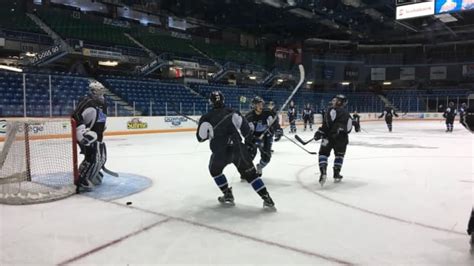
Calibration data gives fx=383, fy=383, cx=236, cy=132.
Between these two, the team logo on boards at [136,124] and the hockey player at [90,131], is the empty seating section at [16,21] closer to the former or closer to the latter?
the team logo on boards at [136,124]

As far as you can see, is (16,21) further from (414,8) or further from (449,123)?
(449,123)

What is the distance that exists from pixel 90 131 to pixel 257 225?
2.53 m

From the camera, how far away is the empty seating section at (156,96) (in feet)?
58.2

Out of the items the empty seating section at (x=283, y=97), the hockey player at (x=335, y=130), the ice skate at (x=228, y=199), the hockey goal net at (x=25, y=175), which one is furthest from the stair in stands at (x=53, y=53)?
the ice skate at (x=228, y=199)

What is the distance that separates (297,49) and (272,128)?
27075 mm

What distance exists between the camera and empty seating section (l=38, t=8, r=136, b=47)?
18797 mm

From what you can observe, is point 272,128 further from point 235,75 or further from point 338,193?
point 235,75

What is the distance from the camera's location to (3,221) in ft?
11.9

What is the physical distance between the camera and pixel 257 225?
3.54 meters

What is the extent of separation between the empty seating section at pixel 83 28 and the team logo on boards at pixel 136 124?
20.4ft

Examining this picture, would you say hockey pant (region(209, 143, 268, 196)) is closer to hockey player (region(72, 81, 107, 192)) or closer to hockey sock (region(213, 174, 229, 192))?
hockey sock (region(213, 174, 229, 192))

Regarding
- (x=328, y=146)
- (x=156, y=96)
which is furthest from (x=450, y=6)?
(x=156, y=96)

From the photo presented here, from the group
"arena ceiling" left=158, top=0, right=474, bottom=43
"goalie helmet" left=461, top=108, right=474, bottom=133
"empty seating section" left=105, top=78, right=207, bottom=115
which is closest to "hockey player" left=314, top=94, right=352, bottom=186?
"goalie helmet" left=461, top=108, right=474, bottom=133

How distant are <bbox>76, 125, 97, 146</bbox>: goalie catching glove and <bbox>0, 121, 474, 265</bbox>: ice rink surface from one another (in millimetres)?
707
